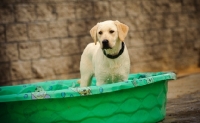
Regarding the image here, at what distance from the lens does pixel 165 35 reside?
8.16 meters

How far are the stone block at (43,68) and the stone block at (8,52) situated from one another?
353 millimetres

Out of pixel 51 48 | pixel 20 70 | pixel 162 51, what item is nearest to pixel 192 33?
pixel 162 51

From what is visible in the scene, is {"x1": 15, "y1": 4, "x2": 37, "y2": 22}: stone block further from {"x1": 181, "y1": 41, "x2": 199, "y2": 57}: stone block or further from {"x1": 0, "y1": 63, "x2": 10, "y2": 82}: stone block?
{"x1": 181, "y1": 41, "x2": 199, "y2": 57}: stone block

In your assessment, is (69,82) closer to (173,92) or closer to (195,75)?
(173,92)

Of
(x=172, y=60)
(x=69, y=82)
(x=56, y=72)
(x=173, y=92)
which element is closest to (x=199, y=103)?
(x=173, y=92)

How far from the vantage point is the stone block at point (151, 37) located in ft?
25.8

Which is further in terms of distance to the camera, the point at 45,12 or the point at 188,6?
the point at 188,6

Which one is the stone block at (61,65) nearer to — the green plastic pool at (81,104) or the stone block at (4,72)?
the stone block at (4,72)

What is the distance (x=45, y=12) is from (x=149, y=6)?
2245 millimetres

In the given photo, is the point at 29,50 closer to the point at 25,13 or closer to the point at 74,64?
the point at 25,13

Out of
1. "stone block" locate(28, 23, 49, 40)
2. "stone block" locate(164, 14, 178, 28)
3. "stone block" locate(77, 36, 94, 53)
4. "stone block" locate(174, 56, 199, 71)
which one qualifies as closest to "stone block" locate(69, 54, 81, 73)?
"stone block" locate(77, 36, 94, 53)

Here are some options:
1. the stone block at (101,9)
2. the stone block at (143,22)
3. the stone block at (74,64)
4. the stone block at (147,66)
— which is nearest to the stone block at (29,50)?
the stone block at (74,64)

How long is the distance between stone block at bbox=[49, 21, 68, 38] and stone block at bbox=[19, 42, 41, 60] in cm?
34

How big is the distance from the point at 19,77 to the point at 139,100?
9.76 feet
